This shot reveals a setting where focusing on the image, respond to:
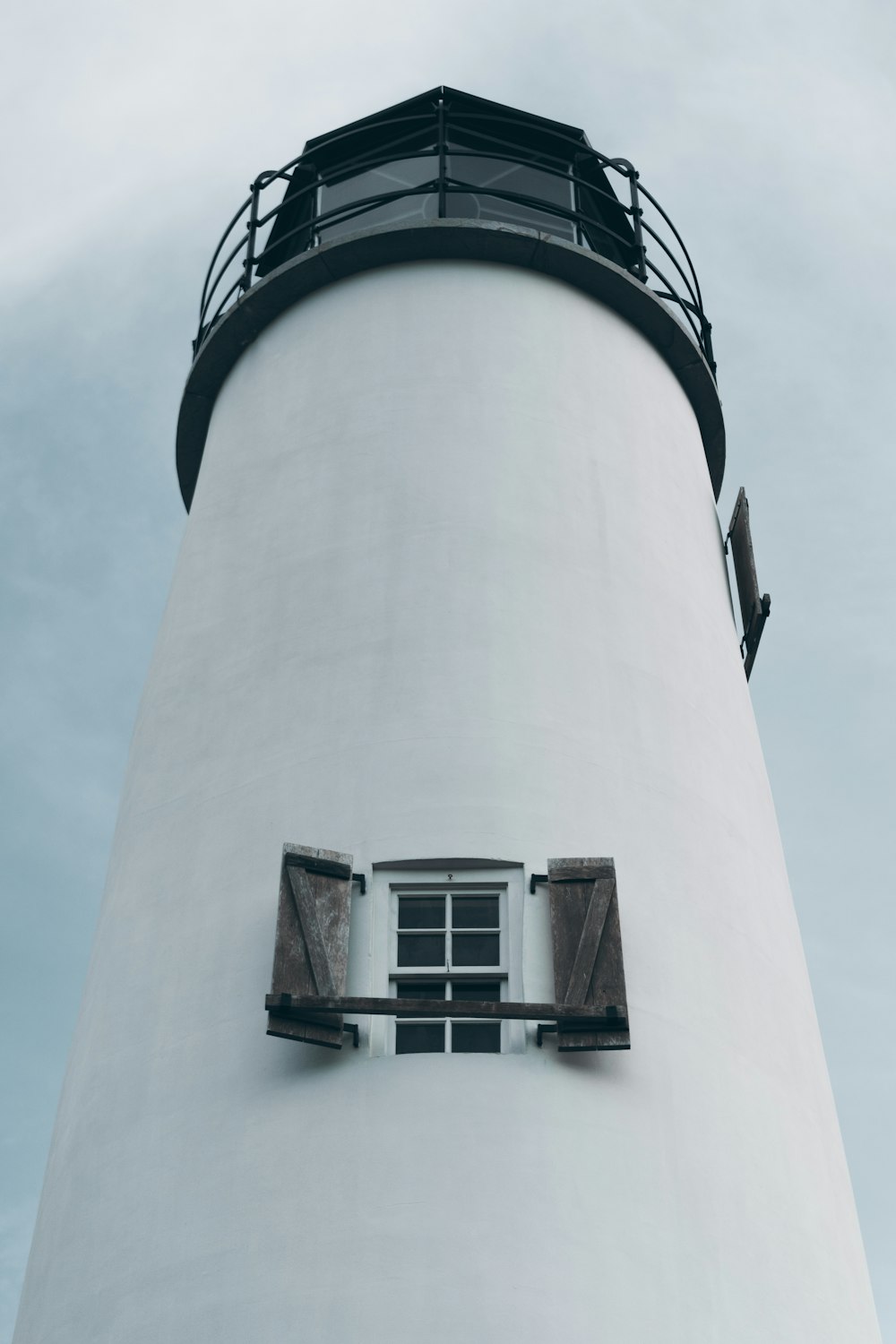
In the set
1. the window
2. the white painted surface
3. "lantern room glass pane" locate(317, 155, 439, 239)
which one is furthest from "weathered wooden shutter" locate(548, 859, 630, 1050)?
"lantern room glass pane" locate(317, 155, 439, 239)

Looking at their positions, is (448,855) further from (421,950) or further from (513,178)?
(513,178)

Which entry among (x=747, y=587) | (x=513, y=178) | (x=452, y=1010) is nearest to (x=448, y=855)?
(x=452, y=1010)

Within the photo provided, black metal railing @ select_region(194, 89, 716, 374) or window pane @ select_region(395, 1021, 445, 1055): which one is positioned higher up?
black metal railing @ select_region(194, 89, 716, 374)

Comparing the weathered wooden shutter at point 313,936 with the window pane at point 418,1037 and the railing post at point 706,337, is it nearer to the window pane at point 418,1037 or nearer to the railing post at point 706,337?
the window pane at point 418,1037

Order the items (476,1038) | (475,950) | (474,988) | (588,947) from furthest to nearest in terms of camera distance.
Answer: (475,950) < (474,988) < (588,947) < (476,1038)

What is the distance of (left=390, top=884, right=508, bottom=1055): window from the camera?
11.9 metres

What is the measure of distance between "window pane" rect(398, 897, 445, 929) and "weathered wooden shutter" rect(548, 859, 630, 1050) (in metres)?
0.92

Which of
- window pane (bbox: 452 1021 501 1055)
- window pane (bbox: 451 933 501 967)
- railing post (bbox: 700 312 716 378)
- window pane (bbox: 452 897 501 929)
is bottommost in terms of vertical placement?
window pane (bbox: 452 1021 501 1055)

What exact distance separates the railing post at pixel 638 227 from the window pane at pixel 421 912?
9.12 m

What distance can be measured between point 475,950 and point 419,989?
526 millimetres

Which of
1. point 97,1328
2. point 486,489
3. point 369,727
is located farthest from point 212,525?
point 97,1328

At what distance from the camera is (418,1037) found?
1189 cm

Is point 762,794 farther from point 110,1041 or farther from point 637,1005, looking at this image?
point 110,1041

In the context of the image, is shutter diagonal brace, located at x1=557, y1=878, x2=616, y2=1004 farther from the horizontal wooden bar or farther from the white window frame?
the white window frame
